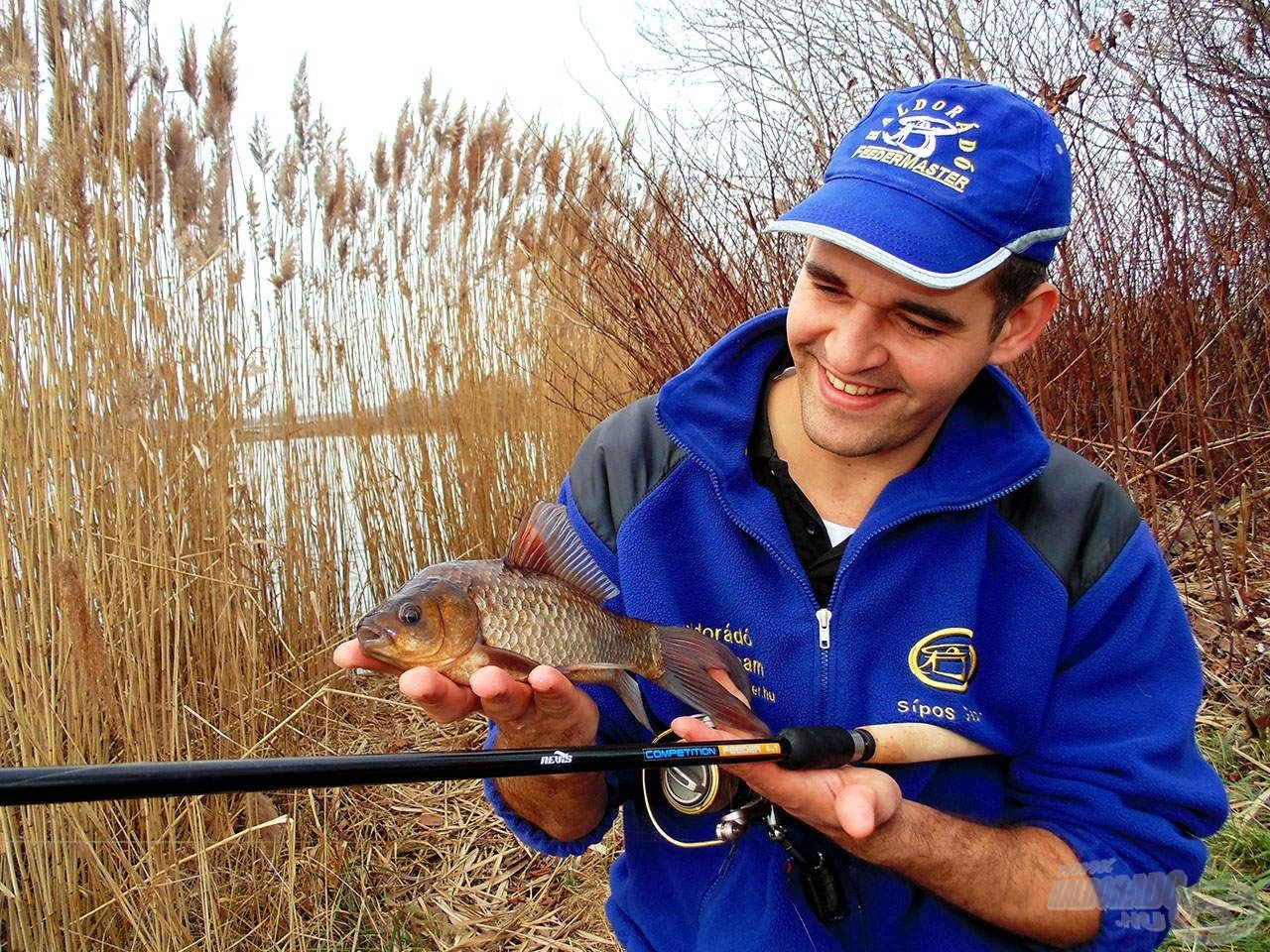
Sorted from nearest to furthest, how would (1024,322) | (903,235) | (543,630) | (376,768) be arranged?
(376,768)
(543,630)
(903,235)
(1024,322)

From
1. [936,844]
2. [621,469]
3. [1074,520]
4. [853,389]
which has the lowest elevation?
[936,844]

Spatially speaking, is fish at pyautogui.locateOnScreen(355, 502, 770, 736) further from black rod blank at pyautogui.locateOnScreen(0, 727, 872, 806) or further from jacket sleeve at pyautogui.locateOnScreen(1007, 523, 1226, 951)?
jacket sleeve at pyautogui.locateOnScreen(1007, 523, 1226, 951)

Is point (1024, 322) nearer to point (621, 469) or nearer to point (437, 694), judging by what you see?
point (621, 469)

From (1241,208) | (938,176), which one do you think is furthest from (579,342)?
(938,176)

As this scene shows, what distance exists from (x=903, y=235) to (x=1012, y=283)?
274 mm

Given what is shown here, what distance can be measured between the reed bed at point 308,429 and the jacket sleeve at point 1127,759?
1.71 metres

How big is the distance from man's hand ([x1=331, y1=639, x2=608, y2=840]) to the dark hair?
0.98 m

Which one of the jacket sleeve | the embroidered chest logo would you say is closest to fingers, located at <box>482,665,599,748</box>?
the embroidered chest logo

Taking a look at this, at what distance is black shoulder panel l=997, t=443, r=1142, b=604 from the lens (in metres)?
1.60

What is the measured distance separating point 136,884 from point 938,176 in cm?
235

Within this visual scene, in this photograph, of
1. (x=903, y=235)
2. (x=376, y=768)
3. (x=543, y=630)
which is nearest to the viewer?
(x=376, y=768)

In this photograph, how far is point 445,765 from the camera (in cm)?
109

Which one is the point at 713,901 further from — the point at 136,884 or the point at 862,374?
the point at 136,884

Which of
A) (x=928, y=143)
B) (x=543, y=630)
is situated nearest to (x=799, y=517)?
(x=543, y=630)
